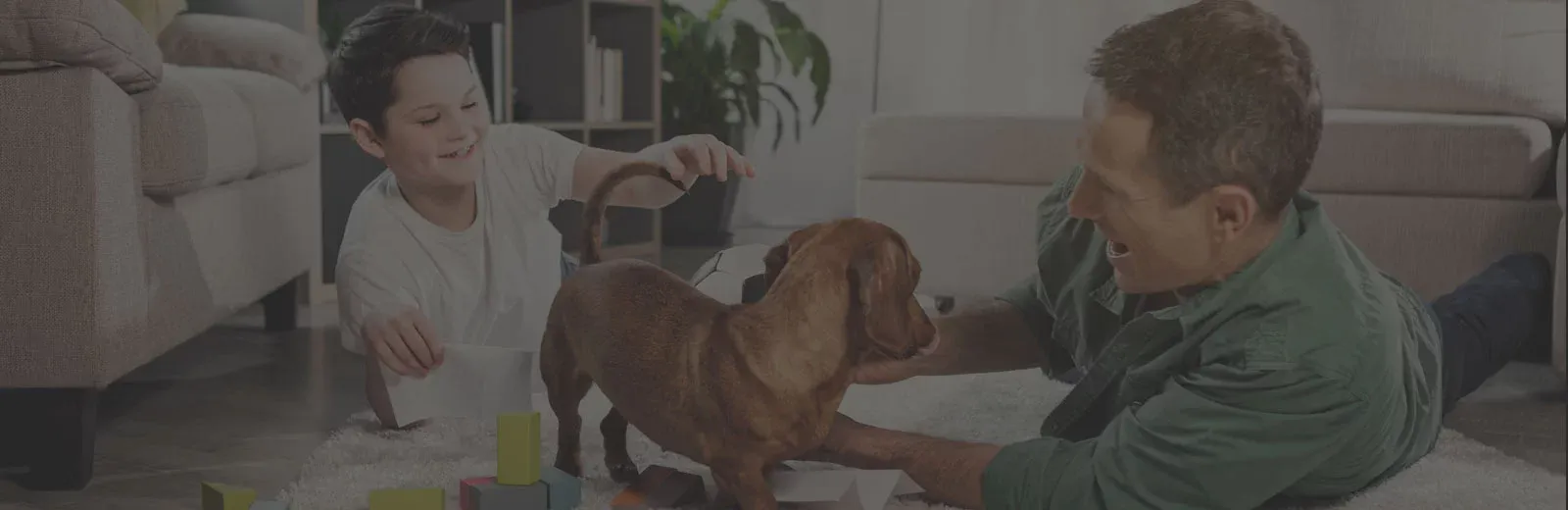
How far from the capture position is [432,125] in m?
0.95

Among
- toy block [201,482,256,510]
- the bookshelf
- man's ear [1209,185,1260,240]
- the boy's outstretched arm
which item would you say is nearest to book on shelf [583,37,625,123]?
the bookshelf

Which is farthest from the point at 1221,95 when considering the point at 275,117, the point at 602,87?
the point at 275,117

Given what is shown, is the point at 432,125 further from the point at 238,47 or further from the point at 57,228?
the point at 238,47

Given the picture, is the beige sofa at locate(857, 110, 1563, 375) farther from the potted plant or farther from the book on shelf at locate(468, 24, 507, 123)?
the book on shelf at locate(468, 24, 507, 123)

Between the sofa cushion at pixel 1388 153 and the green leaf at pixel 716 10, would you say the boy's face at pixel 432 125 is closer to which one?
the green leaf at pixel 716 10

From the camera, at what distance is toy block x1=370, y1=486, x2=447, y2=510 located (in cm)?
83

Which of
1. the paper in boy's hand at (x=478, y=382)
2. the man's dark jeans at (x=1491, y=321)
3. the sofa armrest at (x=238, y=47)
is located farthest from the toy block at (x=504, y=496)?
the sofa armrest at (x=238, y=47)

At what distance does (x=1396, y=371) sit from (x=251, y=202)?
3.99 ft

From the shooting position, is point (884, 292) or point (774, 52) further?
point (774, 52)

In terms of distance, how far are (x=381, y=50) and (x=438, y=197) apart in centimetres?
11

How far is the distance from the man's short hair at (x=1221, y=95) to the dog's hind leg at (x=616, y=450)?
0.41 meters

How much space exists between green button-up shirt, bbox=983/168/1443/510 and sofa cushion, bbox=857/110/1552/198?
619mm

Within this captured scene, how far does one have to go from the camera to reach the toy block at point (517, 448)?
86cm

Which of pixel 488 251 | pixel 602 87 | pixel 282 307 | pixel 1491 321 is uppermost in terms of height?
pixel 602 87
